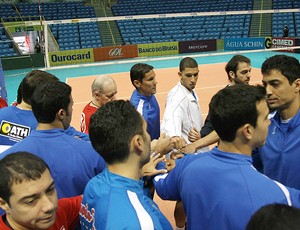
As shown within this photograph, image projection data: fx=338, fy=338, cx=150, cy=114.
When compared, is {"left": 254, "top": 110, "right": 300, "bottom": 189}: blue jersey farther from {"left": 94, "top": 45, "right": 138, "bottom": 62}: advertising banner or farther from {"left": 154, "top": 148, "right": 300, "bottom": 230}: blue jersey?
{"left": 94, "top": 45, "right": 138, "bottom": 62}: advertising banner

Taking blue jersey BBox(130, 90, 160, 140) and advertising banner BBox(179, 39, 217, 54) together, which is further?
advertising banner BBox(179, 39, 217, 54)

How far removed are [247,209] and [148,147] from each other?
2.16ft

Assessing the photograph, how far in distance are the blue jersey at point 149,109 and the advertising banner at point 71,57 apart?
17129mm

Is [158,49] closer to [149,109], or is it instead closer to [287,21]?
[287,21]

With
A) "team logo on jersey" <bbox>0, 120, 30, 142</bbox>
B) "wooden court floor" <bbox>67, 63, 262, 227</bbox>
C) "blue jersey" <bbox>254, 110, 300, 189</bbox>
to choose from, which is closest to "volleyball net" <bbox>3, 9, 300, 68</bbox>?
"wooden court floor" <bbox>67, 63, 262, 227</bbox>

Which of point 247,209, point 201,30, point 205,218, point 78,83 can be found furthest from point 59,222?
point 201,30

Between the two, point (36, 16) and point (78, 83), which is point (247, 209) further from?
point (36, 16)

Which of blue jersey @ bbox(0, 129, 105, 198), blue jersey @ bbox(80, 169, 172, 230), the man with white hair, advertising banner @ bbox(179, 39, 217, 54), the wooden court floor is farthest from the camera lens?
advertising banner @ bbox(179, 39, 217, 54)

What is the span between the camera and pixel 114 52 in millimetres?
22750

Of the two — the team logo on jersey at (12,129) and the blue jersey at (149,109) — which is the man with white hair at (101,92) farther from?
the team logo on jersey at (12,129)

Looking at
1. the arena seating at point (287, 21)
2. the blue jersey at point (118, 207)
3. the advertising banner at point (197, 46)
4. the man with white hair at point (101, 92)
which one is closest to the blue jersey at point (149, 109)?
the man with white hair at point (101, 92)

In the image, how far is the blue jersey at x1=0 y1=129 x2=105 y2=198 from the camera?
2.40 m

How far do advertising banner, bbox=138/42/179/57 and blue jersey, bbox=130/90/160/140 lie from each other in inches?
743

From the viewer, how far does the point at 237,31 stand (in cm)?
2622
